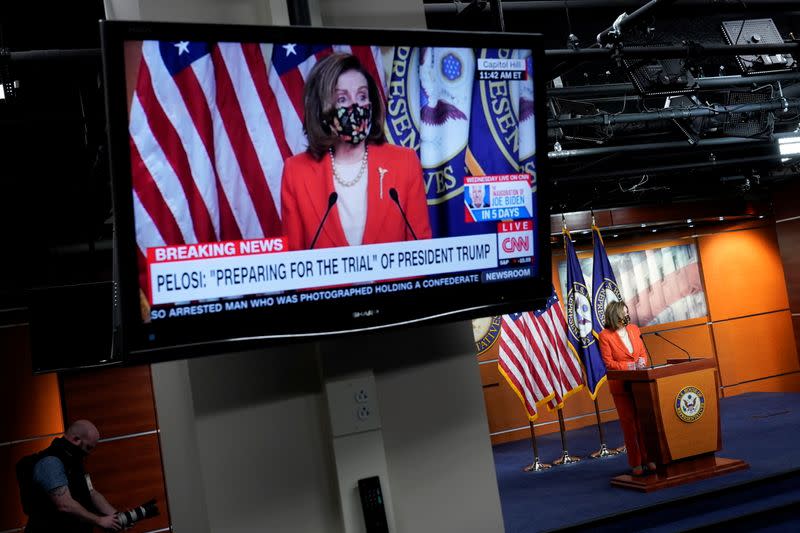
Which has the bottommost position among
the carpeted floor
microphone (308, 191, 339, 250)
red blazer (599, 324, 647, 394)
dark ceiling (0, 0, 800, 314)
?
the carpeted floor

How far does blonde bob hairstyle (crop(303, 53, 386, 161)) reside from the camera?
7.16ft

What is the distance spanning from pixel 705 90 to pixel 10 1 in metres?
5.32

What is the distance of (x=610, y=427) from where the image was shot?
36.0ft

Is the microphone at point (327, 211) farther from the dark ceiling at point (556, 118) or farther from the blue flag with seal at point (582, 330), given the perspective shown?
the blue flag with seal at point (582, 330)

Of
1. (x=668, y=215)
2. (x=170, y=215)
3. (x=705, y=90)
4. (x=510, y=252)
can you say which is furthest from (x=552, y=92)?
(x=668, y=215)

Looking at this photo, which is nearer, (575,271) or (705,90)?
(705,90)

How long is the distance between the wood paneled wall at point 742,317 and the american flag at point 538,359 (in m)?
3.64

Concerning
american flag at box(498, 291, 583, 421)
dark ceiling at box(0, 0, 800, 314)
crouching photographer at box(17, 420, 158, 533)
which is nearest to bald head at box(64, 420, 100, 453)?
crouching photographer at box(17, 420, 158, 533)

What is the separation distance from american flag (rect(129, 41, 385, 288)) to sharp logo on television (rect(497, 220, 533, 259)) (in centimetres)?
69

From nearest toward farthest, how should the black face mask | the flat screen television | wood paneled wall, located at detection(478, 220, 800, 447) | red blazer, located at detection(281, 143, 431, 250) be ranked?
the flat screen television < red blazer, located at detection(281, 143, 431, 250) < the black face mask < wood paneled wall, located at detection(478, 220, 800, 447)

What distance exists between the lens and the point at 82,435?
4.91m

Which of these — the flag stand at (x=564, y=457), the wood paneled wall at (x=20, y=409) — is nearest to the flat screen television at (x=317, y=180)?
the flag stand at (x=564, y=457)

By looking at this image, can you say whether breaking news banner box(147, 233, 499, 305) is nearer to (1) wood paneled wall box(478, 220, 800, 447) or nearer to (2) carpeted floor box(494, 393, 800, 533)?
(2) carpeted floor box(494, 393, 800, 533)

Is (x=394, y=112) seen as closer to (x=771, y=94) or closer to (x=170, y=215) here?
(x=170, y=215)
